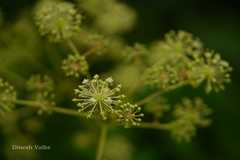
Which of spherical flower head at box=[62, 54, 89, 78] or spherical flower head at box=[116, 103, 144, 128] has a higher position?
spherical flower head at box=[62, 54, 89, 78]

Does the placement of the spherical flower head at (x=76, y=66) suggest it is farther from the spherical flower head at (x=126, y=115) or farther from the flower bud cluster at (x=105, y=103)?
the spherical flower head at (x=126, y=115)

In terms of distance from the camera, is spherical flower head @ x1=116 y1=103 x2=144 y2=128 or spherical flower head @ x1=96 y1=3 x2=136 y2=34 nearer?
spherical flower head @ x1=116 y1=103 x2=144 y2=128

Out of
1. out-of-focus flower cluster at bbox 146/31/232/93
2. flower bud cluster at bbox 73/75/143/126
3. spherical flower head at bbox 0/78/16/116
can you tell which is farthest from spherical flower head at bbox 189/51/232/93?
spherical flower head at bbox 0/78/16/116

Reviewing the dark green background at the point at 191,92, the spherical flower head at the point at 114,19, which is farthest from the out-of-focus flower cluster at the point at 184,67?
the dark green background at the point at 191,92

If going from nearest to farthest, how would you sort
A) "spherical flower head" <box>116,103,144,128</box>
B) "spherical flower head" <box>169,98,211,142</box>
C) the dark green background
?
"spherical flower head" <box>116,103,144,128</box>
"spherical flower head" <box>169,98,211,142</box>
the dark green background

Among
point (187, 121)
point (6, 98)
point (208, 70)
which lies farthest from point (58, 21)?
point (187, 121)

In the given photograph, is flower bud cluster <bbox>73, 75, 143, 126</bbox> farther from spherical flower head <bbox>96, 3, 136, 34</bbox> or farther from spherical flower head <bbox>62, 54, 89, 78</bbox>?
spherical flower head <bbox>96, 3, 136, 34</bbox>

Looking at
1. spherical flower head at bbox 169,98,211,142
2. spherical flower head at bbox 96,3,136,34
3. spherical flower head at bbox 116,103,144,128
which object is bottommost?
spherical flower head at bbox 116,103,144,128

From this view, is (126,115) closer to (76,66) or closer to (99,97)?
(99,97)
